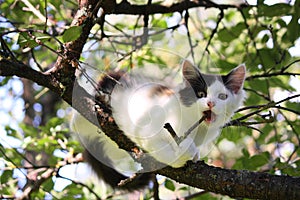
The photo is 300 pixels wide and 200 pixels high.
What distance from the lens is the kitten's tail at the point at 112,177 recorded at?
1970 mm

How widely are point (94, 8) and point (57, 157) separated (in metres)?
1.04

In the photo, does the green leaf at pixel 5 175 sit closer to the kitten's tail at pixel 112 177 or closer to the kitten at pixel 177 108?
the kitten's tail at pixel 112 177

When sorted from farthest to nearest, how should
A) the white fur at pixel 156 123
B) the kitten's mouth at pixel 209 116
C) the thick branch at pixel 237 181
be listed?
the kitten's mouth at pixel 209 116 → the white fur at pixel 156 123 → the thick branch at pixel 237 181

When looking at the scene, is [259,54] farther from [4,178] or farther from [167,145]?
[4,178]

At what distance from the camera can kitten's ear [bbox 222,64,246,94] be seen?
1983mm

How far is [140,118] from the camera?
1.77 m

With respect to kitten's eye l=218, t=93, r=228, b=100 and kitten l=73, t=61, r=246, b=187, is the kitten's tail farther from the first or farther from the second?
kitten's eye l=218, t=93, r=228, b=100

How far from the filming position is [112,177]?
2018mm

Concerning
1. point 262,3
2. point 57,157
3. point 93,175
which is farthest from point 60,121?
point 262,3

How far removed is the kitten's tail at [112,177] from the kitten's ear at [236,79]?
0.53m

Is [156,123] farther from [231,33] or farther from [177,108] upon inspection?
[231,33]

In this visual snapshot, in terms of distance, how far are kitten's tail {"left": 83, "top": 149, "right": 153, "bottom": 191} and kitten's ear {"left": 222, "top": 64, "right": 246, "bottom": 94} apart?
0.53m

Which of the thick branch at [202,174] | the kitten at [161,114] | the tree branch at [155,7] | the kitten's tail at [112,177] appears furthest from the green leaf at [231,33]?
the thick branch at [202,174]

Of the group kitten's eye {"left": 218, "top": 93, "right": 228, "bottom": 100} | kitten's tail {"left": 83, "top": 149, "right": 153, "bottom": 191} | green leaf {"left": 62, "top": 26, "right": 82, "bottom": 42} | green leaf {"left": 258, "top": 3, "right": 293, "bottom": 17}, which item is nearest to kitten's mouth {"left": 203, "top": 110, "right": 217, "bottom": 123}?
kitten's eye {"left": 218, "top": 93, "right": 228, "bottom": 100}
